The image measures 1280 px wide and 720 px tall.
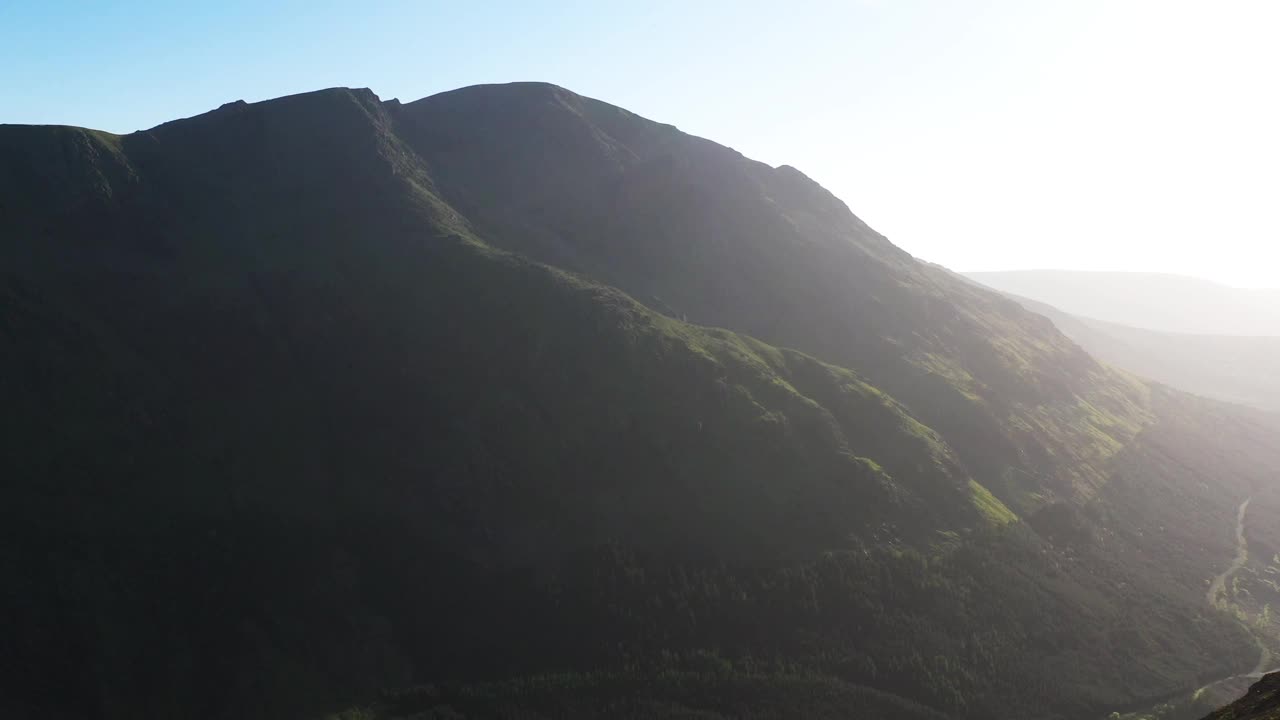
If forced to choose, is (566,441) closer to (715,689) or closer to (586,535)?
(586,535)

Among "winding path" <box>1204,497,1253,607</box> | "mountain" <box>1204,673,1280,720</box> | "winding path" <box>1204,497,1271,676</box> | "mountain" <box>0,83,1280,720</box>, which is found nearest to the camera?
"mountain" <box>1204,673,1280,720</box>

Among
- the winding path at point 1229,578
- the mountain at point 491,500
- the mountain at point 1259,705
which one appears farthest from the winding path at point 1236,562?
the mountain at point 1259,705

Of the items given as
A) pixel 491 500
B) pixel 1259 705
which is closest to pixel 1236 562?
pixel 1259 705

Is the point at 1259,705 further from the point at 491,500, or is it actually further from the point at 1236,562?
the point at 1236,562

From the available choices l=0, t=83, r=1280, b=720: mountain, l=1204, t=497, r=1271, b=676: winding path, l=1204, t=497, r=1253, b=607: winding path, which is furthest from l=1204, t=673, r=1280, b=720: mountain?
l=1204, t=497, r=1253, b=607: winding path

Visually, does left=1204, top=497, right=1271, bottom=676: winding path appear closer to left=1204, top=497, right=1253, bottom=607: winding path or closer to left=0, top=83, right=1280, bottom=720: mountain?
left=1204, top=497, right=1253, bottom=607: winding path

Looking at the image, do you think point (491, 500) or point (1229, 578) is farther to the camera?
point (1229, 578)

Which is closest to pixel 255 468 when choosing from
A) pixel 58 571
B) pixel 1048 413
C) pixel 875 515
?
pixel 58 571
